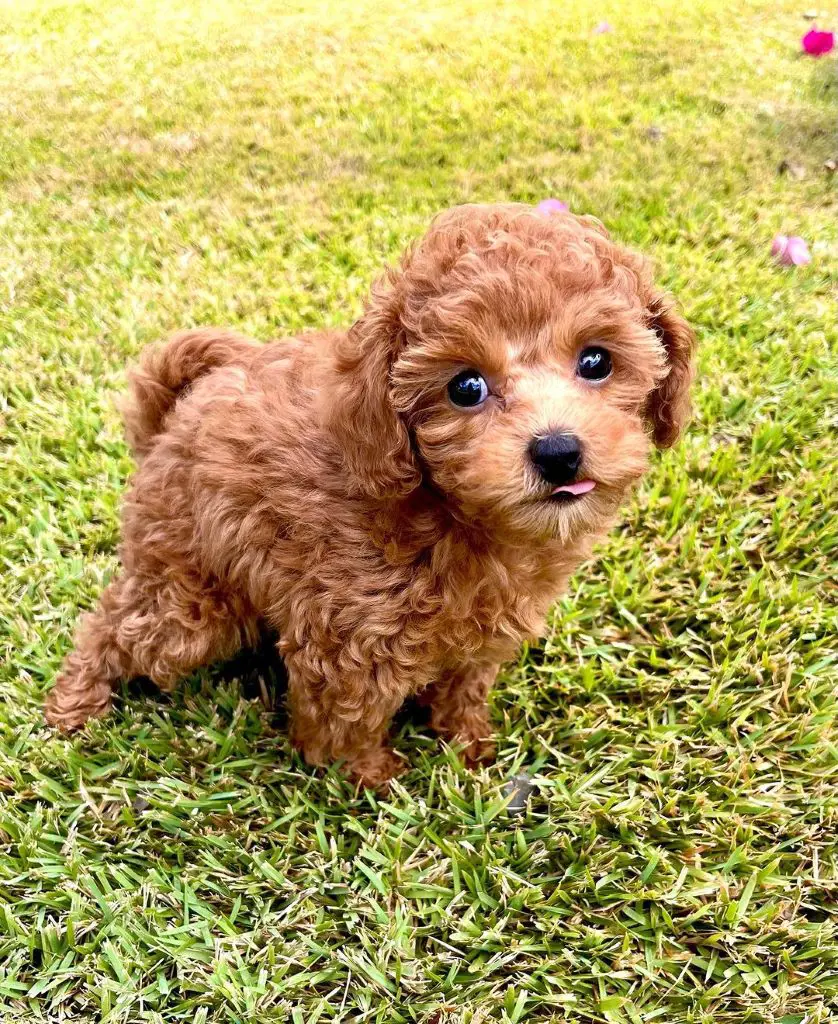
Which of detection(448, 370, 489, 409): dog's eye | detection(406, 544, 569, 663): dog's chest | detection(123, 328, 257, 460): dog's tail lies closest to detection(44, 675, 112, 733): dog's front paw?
detection(123, 328, 257, 460): dog's tail

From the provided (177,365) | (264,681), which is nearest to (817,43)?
(177,365)

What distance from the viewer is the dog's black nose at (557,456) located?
144 centimetres

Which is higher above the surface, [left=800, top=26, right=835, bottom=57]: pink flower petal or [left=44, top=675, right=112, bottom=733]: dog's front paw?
[left=800, top=26, right=835, bottom=57]: pink flower petal

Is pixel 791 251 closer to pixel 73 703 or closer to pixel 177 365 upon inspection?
pixel 177 365

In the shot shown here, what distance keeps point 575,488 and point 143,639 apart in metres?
1.36

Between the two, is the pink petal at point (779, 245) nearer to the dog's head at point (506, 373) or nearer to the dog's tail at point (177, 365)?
the dog's head at point (506, 373)

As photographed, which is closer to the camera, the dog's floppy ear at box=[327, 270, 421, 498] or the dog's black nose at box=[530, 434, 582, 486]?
the dog's black nose at box=[530, 434, 582, 486]

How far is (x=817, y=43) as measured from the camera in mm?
5953

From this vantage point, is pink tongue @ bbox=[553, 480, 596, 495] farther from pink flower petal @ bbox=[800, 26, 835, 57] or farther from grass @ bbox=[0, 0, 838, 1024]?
pink flower petal @ bbox=[800, 26, 835, 57]

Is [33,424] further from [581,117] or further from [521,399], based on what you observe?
[581,117]

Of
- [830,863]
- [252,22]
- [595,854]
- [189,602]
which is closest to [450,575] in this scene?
[189,602]

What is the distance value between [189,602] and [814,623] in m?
2.03

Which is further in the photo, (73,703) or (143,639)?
(73,703)

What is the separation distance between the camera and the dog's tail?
2.20m
